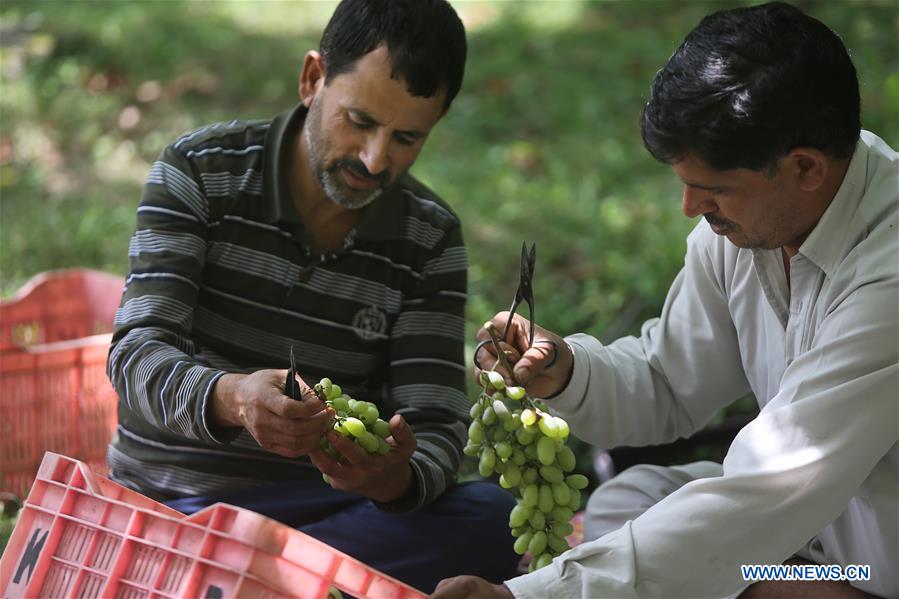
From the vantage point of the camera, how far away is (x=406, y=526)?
2465 mm

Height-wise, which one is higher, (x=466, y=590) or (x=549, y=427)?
(x=549, y=427)

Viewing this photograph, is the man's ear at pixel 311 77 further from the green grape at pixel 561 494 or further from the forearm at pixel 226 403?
the green grape at pixel 561 494

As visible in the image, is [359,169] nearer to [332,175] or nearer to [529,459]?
[332,175]

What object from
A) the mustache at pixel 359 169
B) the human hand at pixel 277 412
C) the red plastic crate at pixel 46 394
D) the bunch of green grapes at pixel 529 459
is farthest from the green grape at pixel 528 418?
the red plastic crate at pixel 46 394

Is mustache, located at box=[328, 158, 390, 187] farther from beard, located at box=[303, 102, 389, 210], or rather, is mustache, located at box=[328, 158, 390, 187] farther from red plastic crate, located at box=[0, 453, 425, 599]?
red plastic crate, located at box=[0, 453, 425, 599]

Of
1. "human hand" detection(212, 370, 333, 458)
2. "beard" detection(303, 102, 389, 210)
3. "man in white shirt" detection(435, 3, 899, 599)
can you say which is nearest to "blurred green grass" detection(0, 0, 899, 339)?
"beard" detection(303, 102, 389, 210)

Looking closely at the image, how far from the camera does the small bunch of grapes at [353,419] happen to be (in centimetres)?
205

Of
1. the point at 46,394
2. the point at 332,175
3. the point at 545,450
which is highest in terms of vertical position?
the point at 332,175

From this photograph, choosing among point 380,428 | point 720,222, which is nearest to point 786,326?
point 720,222

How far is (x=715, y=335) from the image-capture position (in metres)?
2.36

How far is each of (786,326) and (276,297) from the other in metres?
1.09

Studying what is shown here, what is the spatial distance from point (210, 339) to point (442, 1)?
0.90m

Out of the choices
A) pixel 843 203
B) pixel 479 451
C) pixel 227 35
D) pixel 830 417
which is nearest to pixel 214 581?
pixel 479 451

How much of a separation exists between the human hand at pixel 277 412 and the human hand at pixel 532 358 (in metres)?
0.30
